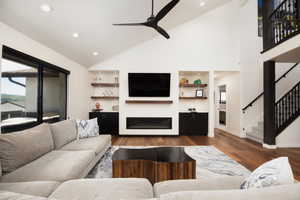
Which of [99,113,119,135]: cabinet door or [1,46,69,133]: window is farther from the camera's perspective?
[99,113,119,135]: cabinet door

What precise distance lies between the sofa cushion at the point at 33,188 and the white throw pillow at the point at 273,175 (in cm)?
163

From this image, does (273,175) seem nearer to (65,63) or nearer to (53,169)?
(53,169)

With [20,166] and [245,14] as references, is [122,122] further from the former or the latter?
[245,14]

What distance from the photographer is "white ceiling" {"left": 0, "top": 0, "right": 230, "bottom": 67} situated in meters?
2.32

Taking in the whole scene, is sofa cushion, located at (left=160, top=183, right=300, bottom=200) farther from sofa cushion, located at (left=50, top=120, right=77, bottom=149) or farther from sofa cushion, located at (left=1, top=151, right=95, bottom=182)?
sofa cushion, located at (left=50, top=120, right=77, bottom=149)

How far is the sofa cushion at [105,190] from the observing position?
1179 millimetres

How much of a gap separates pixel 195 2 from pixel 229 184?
188 inches

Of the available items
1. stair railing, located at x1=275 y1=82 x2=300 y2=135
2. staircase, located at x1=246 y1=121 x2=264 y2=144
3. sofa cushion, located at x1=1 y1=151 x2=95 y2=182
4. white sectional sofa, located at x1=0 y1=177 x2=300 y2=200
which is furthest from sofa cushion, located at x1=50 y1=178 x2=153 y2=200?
staircase, located at x1=246 y1=121 x2=264 y2=144

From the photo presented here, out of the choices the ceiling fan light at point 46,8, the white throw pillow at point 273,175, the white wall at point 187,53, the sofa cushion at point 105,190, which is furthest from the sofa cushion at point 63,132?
the white throw pillow at point 273,175

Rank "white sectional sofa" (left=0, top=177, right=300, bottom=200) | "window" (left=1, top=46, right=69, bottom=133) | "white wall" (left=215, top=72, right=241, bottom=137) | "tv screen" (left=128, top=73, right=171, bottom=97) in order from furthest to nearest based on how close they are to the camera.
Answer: "white wall" (left=215, top=72, right=241, bottom=137)
"tv screen" (left=128, top=73, right=171, bottom=97)
"window" (left=1, top=46, right=69, bottom=133)
"white sectional sofa" (left=0, top=177, right=300, bottom=200)

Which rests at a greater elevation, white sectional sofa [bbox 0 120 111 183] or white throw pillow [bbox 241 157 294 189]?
white throw pillow [bbox 241 157 294 189]

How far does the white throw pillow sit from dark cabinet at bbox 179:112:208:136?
4.40 metres

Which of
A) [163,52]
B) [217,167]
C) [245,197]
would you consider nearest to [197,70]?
[163,52]

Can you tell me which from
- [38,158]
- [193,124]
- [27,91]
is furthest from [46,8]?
[193,124]
